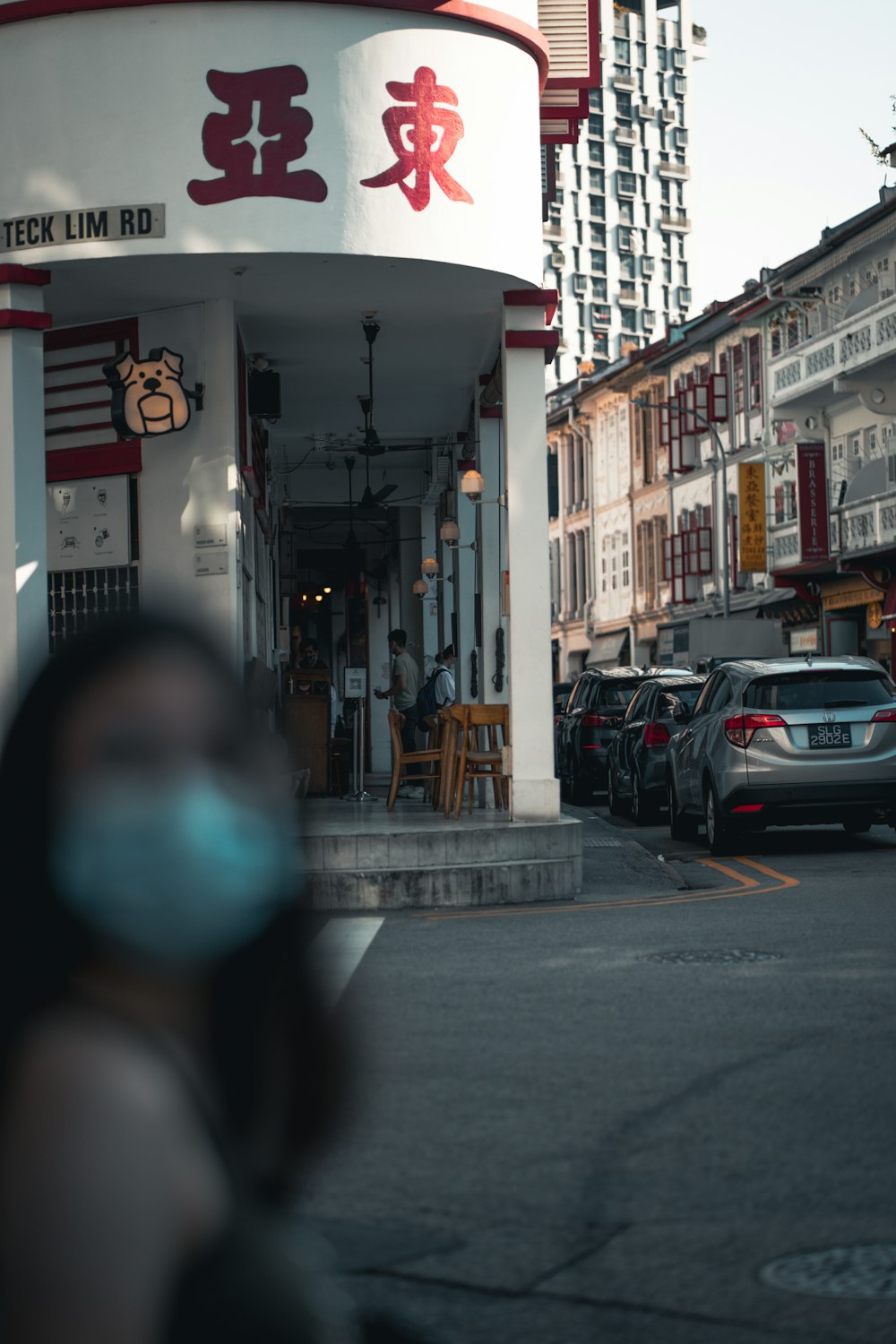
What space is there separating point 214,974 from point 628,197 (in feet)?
395

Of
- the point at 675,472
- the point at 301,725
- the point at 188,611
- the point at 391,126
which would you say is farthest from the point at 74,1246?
the point at 675,472

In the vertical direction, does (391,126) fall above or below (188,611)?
above

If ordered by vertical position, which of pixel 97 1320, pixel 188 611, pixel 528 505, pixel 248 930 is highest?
pixel 528 505

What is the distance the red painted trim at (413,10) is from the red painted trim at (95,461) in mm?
3356

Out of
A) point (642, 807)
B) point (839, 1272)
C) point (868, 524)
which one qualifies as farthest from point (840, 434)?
point (839, 1272)

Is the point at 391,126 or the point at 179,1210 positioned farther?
the point at 391,126

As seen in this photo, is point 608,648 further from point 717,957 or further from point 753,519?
point 717,957

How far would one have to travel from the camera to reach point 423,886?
13.9 meters

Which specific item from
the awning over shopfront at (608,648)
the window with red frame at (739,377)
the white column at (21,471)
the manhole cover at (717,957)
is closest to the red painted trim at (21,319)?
the white column at (21,471)

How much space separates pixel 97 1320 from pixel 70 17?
1376 centimetres

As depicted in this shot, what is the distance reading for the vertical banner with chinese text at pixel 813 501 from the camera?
49781 millimetres

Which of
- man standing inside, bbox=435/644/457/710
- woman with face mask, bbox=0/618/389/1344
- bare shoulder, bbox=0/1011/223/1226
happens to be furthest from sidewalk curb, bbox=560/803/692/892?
bare shoulder, bbox=0/1011/223/1226

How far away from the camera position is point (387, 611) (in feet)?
114

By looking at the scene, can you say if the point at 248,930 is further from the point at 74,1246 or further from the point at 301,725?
the point at 301,725
